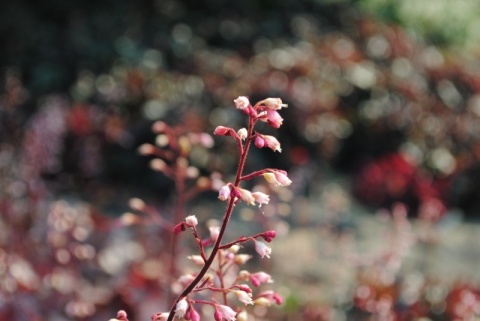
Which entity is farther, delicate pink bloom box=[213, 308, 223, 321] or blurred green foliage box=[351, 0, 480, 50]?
blurred green foliage box=[351, 0, 480, 50]

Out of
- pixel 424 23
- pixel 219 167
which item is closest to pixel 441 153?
pixel 219 167

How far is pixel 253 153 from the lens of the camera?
5.98 meters

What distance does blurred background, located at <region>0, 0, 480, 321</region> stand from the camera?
3.26m

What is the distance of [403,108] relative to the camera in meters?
7.17

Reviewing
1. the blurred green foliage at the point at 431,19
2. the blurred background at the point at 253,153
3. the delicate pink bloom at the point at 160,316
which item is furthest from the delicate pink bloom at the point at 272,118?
the blurred green foliage at the point at 431,19

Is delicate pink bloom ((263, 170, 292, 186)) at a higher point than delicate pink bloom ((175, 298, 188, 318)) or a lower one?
higher

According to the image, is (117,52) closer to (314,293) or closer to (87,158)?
(87,158)

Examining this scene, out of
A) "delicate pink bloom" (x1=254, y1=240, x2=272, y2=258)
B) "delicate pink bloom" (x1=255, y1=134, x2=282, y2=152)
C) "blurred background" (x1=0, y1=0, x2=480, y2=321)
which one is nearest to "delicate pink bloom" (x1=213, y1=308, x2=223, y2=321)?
"delicate pink bloom" (x1=254, y1=240, x2=272, y2=258)

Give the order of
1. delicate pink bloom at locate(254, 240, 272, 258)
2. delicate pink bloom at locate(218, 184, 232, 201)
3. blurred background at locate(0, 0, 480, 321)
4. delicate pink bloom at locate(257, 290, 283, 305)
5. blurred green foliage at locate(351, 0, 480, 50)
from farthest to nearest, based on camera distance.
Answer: blurred green foliage at locate(351, 0, 480, 50) → blurred background at locate(0, 0, 480, 321) → delicate pink bloom at locate(257, 290, 283, 305) → delicate pink bloom at locate(254, 240, 272, 258) → delicate pink bloom at locate(218, 184, 232, 201)

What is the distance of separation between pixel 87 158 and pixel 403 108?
2978mm

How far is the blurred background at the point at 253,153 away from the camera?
326 centimetres

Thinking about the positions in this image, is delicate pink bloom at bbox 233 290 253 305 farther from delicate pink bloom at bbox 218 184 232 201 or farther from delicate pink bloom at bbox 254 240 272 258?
delicate pink bloom at bbox 218 184 232 201

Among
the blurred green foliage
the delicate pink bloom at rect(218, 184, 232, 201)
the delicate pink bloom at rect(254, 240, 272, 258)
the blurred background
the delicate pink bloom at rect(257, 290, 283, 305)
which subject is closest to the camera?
the delicate pink bloom at rect(218, 184, 232, 201)

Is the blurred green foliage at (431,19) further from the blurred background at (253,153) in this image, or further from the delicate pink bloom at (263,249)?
the delicate pink bloom at (263,249)
